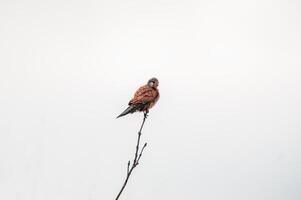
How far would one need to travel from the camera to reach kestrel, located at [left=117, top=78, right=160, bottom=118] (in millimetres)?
10016

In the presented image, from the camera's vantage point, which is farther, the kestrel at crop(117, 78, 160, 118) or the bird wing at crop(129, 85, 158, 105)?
the bird wing at crop(129, 85, 158, 105)

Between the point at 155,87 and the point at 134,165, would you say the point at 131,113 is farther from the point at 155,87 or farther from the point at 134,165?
the point at 134,165

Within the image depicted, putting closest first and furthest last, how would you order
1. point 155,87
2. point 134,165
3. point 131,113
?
point 134,165, point 131,113, point 155,87

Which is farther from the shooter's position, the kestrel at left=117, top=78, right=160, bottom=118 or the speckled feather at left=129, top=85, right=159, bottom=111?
the speckled feather at left=129, top=85, right=159, bottom=111

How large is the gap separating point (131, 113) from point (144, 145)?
3975 mm

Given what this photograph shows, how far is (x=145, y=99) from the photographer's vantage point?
10516 millimetres

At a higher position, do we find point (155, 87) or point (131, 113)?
point (155, 87)

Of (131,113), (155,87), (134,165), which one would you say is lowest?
(134,165)

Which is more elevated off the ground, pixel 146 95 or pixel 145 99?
pixel 146 95

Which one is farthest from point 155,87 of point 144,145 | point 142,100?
point 144,145

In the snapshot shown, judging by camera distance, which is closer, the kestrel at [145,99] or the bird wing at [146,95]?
the kestrel at [145,99]

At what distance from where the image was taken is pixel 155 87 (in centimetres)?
1097

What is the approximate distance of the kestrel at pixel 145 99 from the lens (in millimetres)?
10016

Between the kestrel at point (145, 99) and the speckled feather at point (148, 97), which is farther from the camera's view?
the speckled feather at point (148, 97)
